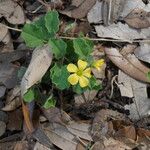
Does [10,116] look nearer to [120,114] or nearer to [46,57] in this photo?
[46,57]

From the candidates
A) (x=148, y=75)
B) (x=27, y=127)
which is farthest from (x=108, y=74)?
(x=27, y=127)

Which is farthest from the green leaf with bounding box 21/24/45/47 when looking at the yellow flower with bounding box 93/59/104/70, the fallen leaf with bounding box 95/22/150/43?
the fallen leaf with bounding box 95/22/150/43

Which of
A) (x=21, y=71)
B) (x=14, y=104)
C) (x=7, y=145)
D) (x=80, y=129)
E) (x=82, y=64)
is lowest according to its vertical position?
(x=7, y=145)

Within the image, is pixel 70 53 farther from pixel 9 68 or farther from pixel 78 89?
pixel 9 68

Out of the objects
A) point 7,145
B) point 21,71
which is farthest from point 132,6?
point 7,145

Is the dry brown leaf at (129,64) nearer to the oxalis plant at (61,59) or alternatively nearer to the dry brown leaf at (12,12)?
the oxalis plant at (61,59)
